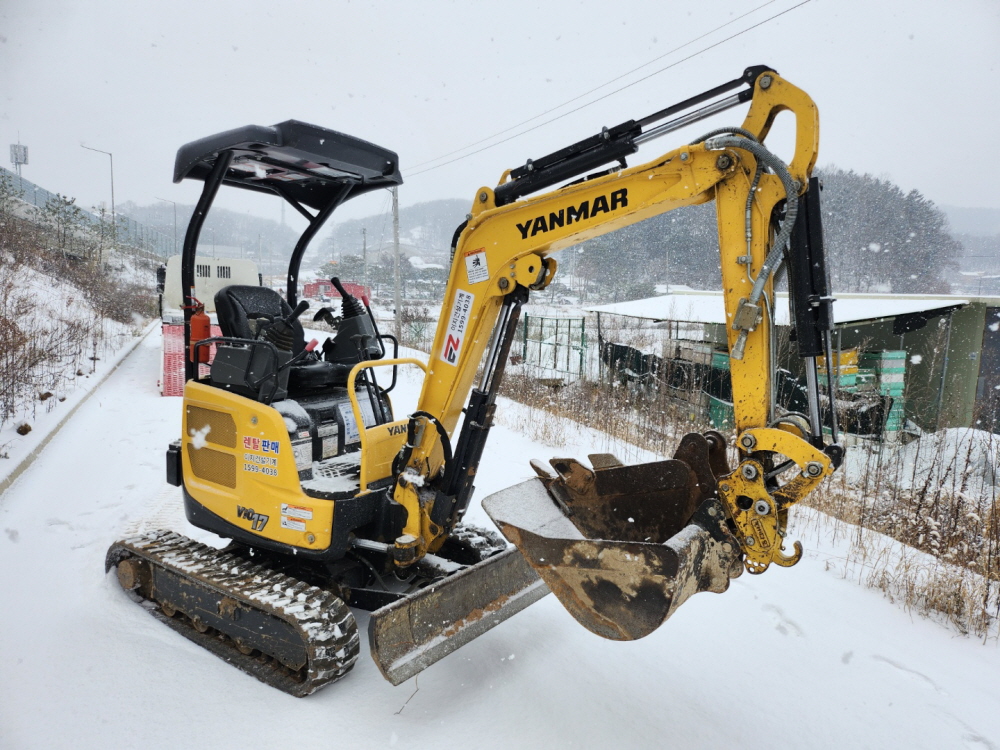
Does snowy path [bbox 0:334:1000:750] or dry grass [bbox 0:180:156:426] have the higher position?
dry grass [bbox 0:180:156:426]

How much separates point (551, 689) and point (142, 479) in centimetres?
463

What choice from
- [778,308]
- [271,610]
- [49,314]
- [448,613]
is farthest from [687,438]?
[49,314]

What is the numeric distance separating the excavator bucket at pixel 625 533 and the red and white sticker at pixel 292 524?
100 centimetres

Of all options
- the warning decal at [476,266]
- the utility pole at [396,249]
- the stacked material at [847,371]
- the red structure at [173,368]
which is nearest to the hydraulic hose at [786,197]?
the warning decal at [476,266]

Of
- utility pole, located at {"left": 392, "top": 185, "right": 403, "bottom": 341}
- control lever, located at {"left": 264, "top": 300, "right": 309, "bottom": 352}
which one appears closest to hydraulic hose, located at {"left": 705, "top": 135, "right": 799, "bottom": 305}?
control lever, located at {"left": 264, "top": 300, "right": 309, "bottom": 352}

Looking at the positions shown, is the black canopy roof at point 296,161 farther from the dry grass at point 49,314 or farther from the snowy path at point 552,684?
the dry grass at point 49,314

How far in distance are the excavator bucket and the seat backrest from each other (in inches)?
69.5

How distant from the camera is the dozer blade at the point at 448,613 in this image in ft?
8.33

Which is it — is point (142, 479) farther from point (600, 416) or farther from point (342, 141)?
point (600, 416)

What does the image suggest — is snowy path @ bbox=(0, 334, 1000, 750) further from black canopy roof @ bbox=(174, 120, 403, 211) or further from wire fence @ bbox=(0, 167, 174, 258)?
wire fence @ bbox=(0, 167, 174, 258)

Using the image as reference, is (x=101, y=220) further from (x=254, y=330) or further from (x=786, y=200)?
(x=786, y=200)

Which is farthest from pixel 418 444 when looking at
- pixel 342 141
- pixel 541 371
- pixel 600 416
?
pixel 541 371

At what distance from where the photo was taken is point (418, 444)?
3.25 metres

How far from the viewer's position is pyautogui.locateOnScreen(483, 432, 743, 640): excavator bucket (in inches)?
86.8
